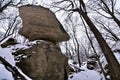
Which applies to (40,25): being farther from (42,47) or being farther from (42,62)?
(42,62)

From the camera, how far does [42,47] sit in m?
13.4

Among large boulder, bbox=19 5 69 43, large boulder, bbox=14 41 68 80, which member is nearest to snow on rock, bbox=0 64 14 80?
large boulder, bbox=14 41 68 80

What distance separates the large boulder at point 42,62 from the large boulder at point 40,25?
902mm

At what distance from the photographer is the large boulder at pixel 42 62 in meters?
12.3

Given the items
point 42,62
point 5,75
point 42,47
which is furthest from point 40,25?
point 5,75

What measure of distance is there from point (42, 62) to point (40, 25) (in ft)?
10.5

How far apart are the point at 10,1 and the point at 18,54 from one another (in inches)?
385

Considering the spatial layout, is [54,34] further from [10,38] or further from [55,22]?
[10,38]

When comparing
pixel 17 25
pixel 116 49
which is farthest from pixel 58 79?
pixel 17 25

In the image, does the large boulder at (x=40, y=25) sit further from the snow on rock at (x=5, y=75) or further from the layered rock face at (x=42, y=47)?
the snow on rock at (x=5, y=75)

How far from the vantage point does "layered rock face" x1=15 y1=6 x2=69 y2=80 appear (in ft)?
41.0

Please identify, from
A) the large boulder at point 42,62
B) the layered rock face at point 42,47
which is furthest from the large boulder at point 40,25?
the large boulder at point 42,62

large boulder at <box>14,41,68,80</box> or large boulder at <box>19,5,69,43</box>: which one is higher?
large boulder at <box>19,5,69,43</box>

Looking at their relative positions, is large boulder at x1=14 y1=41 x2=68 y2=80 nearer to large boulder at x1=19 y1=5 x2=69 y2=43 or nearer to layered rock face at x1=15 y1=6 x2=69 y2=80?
layered rock face at x1=15 y1=6 x2=69 y2=80
